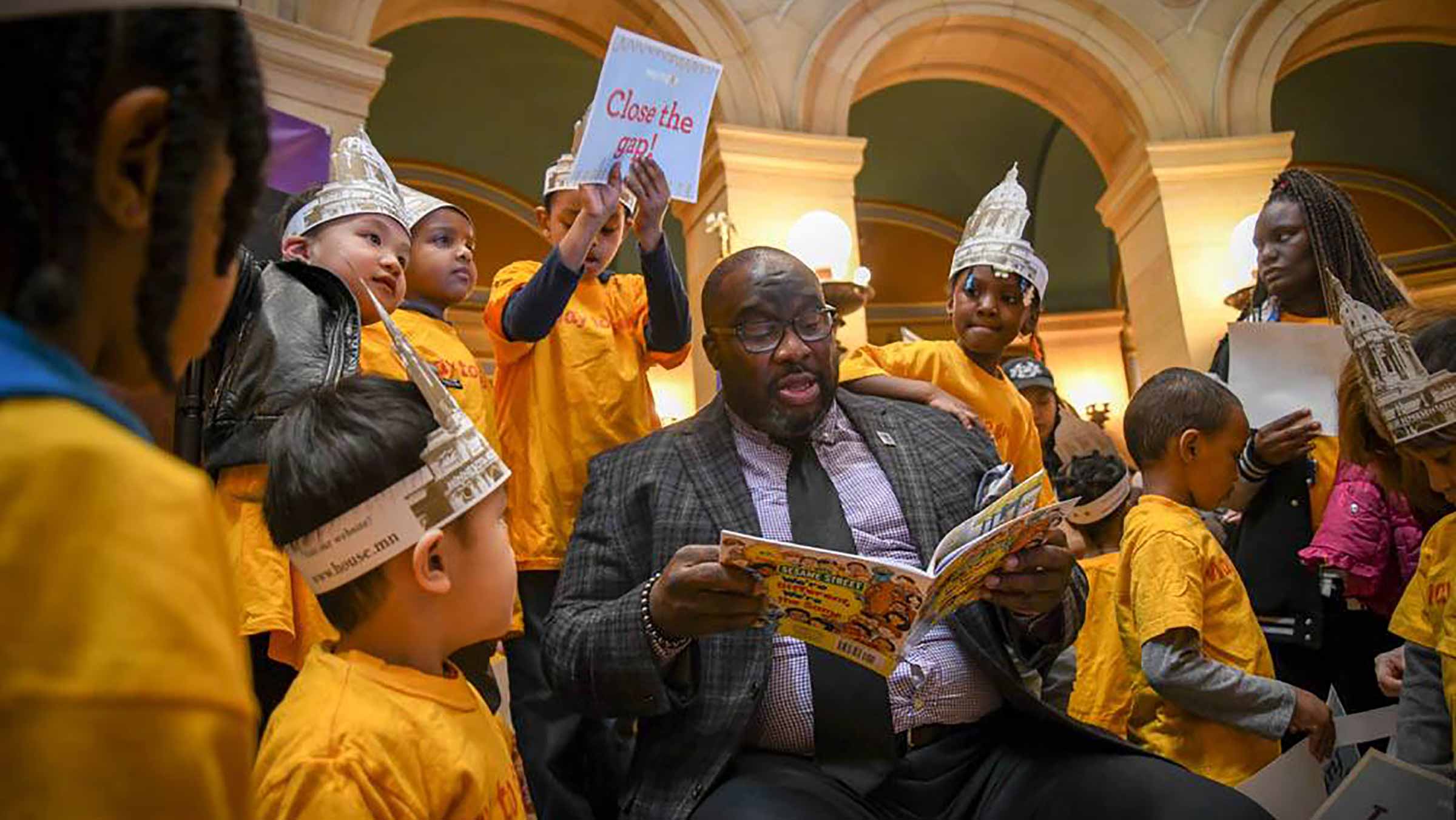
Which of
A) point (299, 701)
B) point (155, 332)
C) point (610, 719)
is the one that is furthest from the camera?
point (610, 719)

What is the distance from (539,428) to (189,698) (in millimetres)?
2285

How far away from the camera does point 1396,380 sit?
2.09m

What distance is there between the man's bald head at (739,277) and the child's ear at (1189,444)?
1.11 meters

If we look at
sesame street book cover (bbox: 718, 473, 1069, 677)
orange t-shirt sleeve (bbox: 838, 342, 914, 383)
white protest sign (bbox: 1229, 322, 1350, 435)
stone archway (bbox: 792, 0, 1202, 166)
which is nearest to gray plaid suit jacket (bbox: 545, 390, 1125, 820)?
sesame street book cover (bbox: 718, 473, 1069, 677)

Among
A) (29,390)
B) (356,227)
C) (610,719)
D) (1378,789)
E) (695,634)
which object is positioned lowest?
(610,719)

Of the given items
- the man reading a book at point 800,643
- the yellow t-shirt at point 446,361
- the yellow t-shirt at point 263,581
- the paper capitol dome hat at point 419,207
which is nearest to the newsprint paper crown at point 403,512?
the man reading a book at point 800,643

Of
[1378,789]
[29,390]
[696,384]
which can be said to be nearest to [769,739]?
[1378,789]

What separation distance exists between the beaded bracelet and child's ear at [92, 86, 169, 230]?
1.15 metres

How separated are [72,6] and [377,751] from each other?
93 cm

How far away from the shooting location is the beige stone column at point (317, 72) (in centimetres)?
479

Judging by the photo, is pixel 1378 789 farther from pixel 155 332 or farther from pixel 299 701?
pixel 155 332

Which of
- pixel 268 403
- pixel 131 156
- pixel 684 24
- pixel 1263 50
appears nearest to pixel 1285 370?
pixel 268 403

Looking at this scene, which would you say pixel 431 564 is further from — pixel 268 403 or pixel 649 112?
pixel 649 112

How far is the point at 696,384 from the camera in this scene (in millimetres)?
6078
